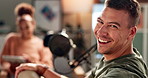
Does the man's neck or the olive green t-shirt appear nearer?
the olive green t-shirt

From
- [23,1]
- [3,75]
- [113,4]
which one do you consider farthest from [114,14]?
[23,1]

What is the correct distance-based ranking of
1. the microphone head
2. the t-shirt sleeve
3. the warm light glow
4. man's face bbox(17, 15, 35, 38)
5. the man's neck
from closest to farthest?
the t-shirt sleeve
the man's neck
the microphone head
man's face bbox(17, 15, 35, 38)
the warm light glow

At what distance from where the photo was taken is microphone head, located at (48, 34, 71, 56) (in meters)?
1.91

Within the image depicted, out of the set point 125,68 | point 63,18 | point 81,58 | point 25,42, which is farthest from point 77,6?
point 125,68

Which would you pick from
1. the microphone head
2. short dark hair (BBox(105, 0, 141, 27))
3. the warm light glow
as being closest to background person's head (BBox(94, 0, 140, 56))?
short dark hair (BBox(105, 0, 141, 27))

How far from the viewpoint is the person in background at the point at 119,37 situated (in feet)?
4.17

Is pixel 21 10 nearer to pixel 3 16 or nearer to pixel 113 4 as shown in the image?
pixel 3 16

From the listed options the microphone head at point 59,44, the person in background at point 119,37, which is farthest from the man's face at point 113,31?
the microphone head at point 59,44

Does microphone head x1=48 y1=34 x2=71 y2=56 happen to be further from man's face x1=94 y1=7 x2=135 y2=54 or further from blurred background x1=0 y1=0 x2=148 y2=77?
blurred background x1=0 y1=0 x2=148 y2=77

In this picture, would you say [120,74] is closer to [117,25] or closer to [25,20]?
[117,25]

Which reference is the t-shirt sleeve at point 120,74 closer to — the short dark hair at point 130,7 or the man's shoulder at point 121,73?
the man's shoulder at point 121,73

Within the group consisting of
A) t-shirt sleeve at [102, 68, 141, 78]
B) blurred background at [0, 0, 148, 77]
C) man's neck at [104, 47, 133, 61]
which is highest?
blurred background at [0, 0, 148, 77]

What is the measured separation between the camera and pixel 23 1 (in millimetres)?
4734

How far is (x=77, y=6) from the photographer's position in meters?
4.43
